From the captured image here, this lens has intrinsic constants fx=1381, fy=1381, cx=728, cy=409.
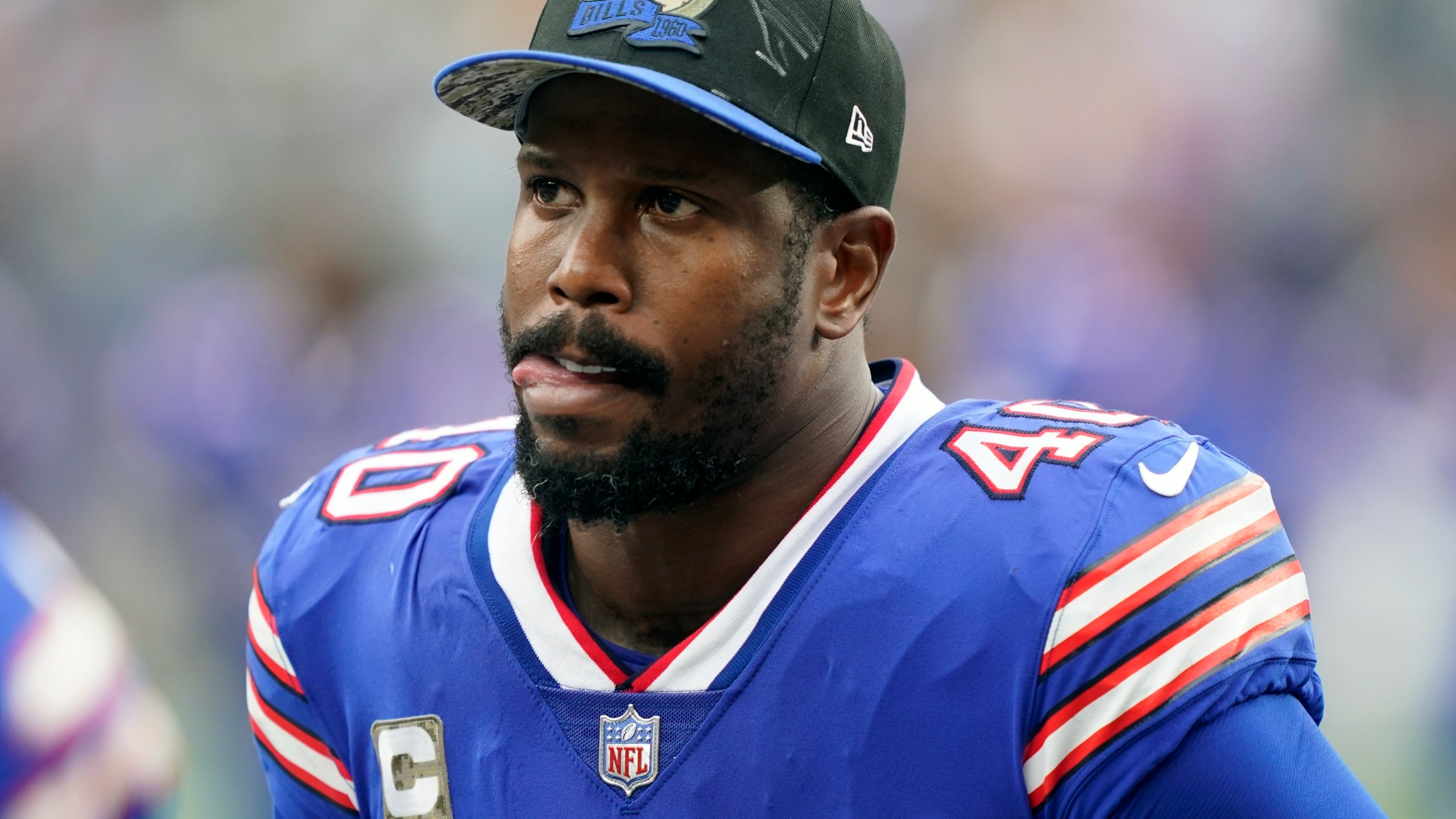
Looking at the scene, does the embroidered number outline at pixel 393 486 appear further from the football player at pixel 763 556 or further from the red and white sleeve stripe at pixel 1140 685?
the red and white sleeve stripe at pixel 1140 685

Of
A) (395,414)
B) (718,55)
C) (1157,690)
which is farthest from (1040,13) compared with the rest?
(1157,690)

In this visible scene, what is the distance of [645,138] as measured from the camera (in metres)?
1.55

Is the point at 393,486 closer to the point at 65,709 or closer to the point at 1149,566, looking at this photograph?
the point at 65,709

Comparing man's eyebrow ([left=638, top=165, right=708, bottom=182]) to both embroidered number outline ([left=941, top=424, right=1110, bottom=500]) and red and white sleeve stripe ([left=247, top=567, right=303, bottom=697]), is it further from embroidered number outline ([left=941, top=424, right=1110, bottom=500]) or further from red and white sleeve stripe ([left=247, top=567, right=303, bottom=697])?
red and white sleeve stripe ([left=247, top=567, right=303, bottom=697])

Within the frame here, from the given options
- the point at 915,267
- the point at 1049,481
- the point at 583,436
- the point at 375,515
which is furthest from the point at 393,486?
the point at 915,267

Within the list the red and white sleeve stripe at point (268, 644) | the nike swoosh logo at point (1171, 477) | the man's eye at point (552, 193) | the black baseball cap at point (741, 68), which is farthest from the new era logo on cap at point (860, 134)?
the red and white sleeve stripe at point (268, 644)

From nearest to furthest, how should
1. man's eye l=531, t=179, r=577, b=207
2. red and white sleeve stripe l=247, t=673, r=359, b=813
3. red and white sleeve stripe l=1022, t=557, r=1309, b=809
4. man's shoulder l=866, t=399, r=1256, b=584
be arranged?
red and white sleeve stripe l=1022, t=557, r=1309, b=809
man's shoulder l=866, t=399, r=1256, b=584
man's eye l=531, t=179, r=577, b=207
red and white sleeve stripe l=247, t=673, r=359, b=813

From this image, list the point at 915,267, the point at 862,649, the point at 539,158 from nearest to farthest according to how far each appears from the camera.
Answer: the point at 862,649 < the point at 539,158 < the point at 915,267

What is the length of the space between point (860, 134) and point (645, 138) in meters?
0.29

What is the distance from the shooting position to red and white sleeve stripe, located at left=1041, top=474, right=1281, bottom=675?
1434 mm

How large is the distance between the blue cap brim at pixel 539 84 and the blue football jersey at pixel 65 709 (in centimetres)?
75

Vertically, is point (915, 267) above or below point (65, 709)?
above

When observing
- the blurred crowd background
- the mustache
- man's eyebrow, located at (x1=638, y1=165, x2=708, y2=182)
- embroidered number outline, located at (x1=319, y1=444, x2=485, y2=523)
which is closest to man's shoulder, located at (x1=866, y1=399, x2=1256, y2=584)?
the mustache

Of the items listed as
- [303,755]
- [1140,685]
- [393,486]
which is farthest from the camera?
[393,486]
